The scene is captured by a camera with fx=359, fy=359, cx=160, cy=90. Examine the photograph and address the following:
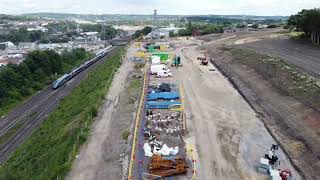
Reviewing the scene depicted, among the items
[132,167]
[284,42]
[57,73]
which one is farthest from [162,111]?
[57,73]

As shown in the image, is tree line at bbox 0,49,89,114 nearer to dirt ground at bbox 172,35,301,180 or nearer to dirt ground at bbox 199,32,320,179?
dirt ground at bbox 172,35,301,180

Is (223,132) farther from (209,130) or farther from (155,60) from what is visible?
(155,60)

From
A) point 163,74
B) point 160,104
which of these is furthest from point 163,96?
point 163,74

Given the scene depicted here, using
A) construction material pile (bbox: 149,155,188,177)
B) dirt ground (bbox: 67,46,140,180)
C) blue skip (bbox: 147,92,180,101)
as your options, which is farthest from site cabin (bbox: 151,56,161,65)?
construction material pile (bbox: 149,155,188,177)

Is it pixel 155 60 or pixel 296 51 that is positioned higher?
pixel 296 51

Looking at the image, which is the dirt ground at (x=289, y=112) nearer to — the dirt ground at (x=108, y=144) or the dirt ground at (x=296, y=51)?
the dirt ground at (x=296, y=51)

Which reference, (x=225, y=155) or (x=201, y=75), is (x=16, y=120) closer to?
(x=201, y=75)

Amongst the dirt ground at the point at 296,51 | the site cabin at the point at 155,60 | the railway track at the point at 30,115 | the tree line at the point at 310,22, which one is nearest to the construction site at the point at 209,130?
the dirt ground at the point at 296,51
